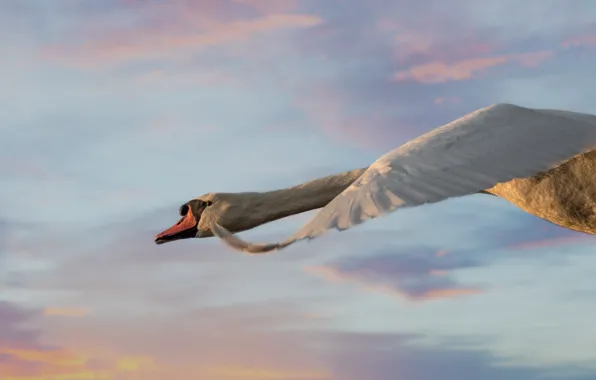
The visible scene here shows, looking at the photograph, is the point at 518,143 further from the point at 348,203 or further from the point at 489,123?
the point at 348,203

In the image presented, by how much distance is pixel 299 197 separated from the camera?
8359mm

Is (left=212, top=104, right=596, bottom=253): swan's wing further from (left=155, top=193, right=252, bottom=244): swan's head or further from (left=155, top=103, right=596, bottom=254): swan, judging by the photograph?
(left=155, top=193, right=252, bottom=244): swan's head

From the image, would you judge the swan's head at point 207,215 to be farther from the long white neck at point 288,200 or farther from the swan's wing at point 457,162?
the swan's wing at point 457,162

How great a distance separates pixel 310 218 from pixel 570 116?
→ 154 inches

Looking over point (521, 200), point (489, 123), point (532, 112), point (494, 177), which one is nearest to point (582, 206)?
point (521, 200)

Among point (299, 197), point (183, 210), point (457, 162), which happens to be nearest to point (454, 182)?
point (457, 162)

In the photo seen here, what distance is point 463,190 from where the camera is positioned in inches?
183

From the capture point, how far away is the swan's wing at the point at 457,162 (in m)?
4.20

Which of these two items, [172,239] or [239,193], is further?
[172,239]

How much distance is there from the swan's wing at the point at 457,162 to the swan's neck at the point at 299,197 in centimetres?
224

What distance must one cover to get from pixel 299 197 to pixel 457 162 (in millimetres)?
3473

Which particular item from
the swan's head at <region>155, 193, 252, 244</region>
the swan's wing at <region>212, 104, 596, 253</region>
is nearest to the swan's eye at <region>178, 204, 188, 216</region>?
the swan's head at <region>155, 193, 252, 244</region>

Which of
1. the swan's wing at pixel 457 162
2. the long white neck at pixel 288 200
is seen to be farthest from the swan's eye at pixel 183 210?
the swan's wing at pixel 457 162

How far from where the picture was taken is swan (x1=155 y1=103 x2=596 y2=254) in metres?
4.32
